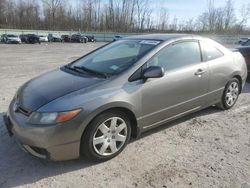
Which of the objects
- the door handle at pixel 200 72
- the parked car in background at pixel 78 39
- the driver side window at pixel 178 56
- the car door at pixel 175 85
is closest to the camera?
the car door at pixel 175 85

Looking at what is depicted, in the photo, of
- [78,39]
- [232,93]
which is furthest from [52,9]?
[232,93]

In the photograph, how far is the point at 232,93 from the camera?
5.61 meters

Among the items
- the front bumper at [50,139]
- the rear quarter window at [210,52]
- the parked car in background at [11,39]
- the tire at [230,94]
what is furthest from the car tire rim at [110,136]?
the parked car in background at [11,39]

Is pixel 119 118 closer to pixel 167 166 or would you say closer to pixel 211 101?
pixel 167 166

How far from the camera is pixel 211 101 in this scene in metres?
5.10

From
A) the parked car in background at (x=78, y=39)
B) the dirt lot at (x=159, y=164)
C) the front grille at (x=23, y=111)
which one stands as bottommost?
the parked car in background at (x=78, y=39)

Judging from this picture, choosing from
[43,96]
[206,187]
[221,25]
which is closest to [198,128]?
[206,187]

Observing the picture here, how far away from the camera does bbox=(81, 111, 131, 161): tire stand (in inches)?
134

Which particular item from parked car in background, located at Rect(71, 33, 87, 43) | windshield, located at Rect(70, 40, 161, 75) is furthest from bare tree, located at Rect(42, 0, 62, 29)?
windshield, located at Rect(70, 40, 161, 75)

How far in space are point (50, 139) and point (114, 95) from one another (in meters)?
0.93

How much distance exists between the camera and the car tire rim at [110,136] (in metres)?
3.51

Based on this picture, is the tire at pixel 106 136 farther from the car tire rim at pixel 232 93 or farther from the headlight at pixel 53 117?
the car tire rim at pixel 232 93

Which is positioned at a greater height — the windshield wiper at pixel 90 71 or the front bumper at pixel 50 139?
the windshield wiper at pixel 90 71

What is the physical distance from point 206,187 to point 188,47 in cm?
242
